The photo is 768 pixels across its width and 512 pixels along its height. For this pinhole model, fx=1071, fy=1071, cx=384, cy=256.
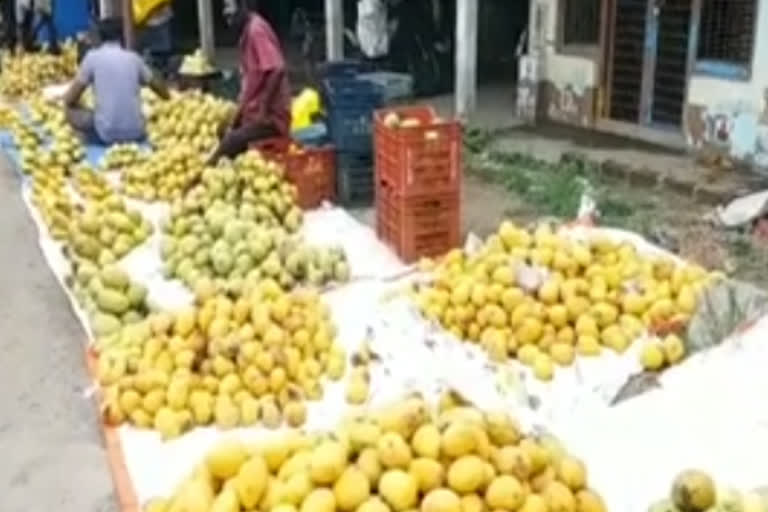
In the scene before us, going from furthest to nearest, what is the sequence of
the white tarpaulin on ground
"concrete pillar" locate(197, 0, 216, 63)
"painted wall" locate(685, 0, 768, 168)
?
"concrete pillar" locate(197, 0, 216, 63)
"painted wall" locate(685, 0, 768, 168)
the white tarpaulin on ground

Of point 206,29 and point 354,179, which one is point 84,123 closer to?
point 354,179

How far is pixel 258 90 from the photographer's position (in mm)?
7391

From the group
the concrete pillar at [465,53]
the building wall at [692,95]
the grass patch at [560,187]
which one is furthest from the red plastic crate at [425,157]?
the concrete pillar at [465,53]

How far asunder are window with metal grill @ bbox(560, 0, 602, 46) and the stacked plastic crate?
11.8ft

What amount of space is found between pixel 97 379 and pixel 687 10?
22.0 ft

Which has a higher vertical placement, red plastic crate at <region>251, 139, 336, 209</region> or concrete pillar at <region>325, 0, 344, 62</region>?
concrete pillar at <region>325, 0, 344, 62</region>

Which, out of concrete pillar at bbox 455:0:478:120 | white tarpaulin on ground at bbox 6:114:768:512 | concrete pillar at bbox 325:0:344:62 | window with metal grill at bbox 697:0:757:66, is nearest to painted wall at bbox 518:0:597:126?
concrete pillar at bbox 455:0:478:120

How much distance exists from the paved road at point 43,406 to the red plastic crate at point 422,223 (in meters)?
1.90

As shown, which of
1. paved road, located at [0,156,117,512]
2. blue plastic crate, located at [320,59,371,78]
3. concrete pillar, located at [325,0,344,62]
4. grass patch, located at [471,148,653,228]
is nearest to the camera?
paved road, located at [0,156,117,512]

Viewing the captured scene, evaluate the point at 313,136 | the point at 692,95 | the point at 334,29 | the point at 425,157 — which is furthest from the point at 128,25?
the point at 425,157

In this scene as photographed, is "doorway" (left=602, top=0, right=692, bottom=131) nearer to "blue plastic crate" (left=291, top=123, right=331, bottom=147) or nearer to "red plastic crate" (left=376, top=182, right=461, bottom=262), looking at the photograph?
"blue plastic crate" (left=291, top=123, right=331, bottom=147)

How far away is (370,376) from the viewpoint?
4.42 m

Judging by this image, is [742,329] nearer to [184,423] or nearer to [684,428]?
[684,428]

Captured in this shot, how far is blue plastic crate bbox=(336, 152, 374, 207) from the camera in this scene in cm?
783
